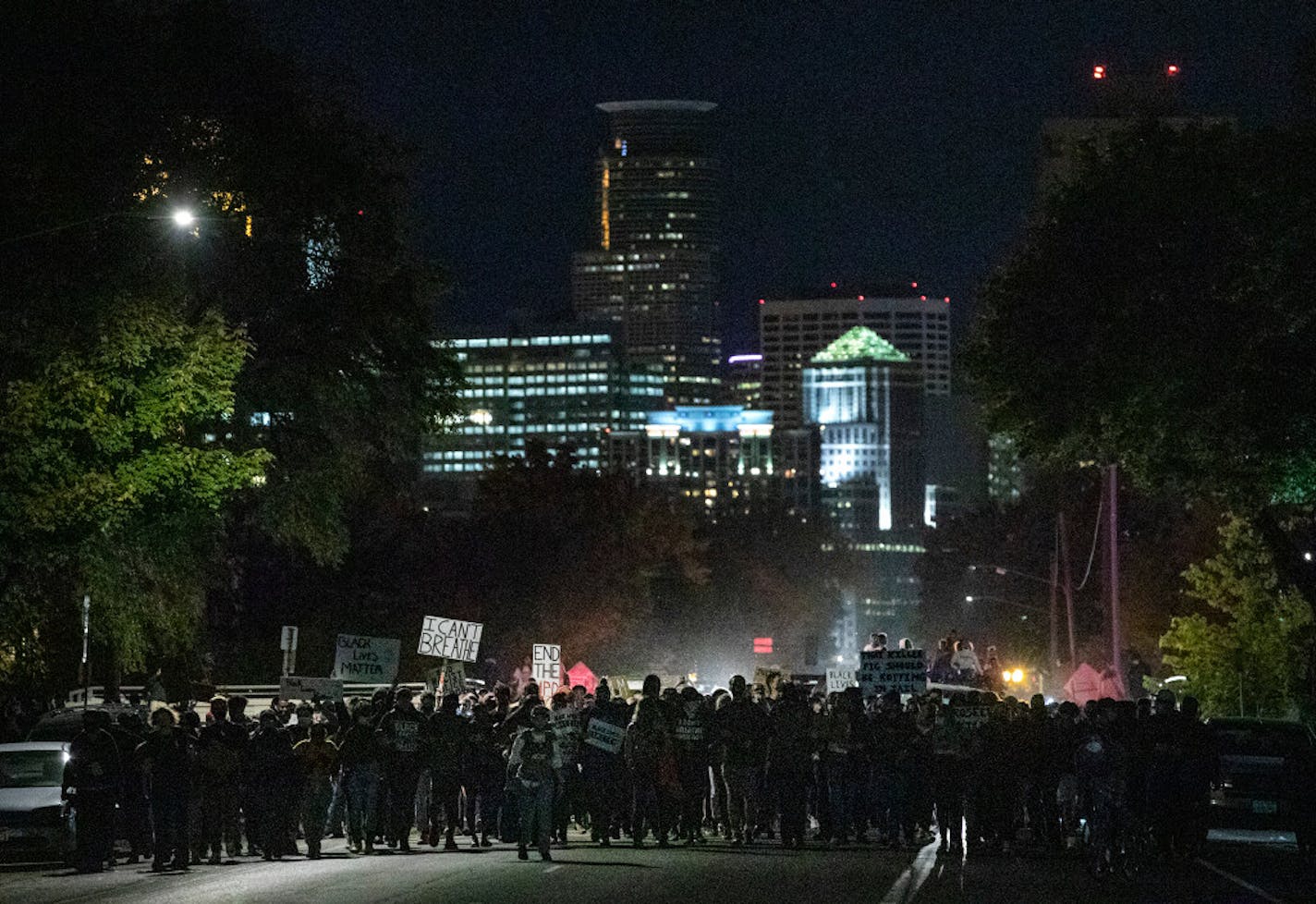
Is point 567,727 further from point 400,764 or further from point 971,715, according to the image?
point 971,715

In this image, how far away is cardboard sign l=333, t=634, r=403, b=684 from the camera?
34531mm

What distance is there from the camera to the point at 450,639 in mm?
38469

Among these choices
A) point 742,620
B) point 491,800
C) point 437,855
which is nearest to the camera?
point 437,855

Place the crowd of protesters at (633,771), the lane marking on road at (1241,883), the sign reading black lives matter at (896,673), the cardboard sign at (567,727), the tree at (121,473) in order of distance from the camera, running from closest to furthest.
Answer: the lane marking on road at (1241,883) < the crowd of protesters at (633,771) < the cardboard sign at (567,727) < the tree at (121,473) < the sign reading black lives matter at (896,673)

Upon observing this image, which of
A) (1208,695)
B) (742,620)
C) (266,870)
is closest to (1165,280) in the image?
(1208,695)

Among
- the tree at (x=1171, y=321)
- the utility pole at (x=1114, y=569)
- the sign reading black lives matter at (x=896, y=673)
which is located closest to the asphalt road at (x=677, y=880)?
the sign reading black lives matter at (x=896, y=673)

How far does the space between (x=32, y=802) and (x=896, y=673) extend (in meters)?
13.1

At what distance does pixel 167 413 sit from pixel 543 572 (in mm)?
54142

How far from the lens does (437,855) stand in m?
24.6

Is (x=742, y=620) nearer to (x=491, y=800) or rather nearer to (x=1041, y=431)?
(x=1041, y=431)

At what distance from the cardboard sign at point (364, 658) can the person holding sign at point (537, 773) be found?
11.5 metres

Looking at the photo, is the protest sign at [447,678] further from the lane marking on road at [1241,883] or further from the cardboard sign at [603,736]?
the lane marking on road at [1241,883]

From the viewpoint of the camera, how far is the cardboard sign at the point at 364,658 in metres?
34.5

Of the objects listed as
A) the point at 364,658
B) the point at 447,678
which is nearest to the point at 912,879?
the point at 364,658
